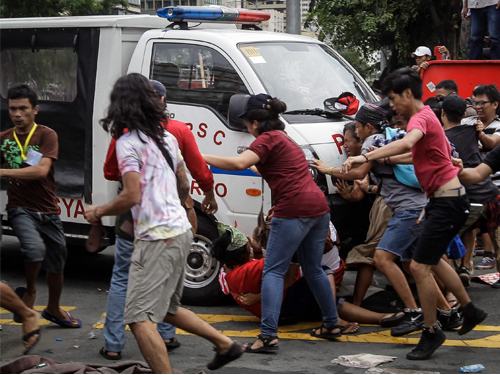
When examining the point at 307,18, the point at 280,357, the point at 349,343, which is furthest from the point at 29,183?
the point at 307,18

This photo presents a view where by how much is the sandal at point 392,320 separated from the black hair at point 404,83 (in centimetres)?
174

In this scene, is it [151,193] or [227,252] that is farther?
[227,252]

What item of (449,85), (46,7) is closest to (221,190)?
(449,85)

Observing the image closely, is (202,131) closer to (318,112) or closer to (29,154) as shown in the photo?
(318,112)

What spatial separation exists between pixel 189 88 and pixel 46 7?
38.8ft

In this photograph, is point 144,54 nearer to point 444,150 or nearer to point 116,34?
point 116,34

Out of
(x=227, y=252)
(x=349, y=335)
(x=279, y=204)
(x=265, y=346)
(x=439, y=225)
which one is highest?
(x=279, y=204)

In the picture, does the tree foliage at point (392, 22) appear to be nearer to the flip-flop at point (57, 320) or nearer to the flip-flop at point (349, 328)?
the flip-flop at point (349, 328)

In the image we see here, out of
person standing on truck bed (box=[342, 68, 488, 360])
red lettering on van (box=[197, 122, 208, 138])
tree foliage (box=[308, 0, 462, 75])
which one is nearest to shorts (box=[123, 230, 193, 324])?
person standing on truck bed (box=[342, 68, 488, 360])

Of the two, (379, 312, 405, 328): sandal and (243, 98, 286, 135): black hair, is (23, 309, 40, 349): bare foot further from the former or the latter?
(379, 312, 405, 328): sandal

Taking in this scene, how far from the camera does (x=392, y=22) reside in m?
17.5

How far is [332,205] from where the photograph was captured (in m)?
5.64

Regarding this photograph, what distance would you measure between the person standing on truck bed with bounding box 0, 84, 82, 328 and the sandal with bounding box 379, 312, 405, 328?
2525 mm

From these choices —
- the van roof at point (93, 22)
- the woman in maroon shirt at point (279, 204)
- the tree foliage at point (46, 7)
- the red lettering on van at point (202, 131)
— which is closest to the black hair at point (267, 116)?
the woman in maroon shirt at point (279, 204)
